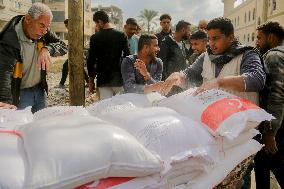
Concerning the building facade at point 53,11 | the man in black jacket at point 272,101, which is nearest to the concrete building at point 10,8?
the building facade at point 53,11

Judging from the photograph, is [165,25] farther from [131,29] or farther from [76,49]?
[76,49]

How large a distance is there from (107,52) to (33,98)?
5.21ft

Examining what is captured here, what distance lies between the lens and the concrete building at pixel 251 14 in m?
27.6

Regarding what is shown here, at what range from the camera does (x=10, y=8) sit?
39.7 m

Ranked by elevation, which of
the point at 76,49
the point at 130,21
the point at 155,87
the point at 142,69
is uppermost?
the point at 130,21

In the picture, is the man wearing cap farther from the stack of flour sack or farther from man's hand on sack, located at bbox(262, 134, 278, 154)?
the stack of flour sack

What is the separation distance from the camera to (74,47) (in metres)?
4.87

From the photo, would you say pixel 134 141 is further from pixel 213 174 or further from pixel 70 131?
pixel 213 174

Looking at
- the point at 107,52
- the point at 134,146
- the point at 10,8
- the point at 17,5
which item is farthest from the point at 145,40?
the point at 17,5

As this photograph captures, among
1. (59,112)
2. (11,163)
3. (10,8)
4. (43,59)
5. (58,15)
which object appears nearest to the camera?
(11,163)

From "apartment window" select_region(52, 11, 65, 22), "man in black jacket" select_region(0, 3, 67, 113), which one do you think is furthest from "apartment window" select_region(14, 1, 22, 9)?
"man in black jacket" select_region(0, 3, 67, 113)

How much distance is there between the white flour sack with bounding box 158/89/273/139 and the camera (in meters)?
2.28

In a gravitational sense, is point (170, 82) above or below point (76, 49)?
below

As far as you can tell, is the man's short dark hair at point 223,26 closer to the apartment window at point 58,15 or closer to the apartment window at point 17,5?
the apartment window at point 17,5
